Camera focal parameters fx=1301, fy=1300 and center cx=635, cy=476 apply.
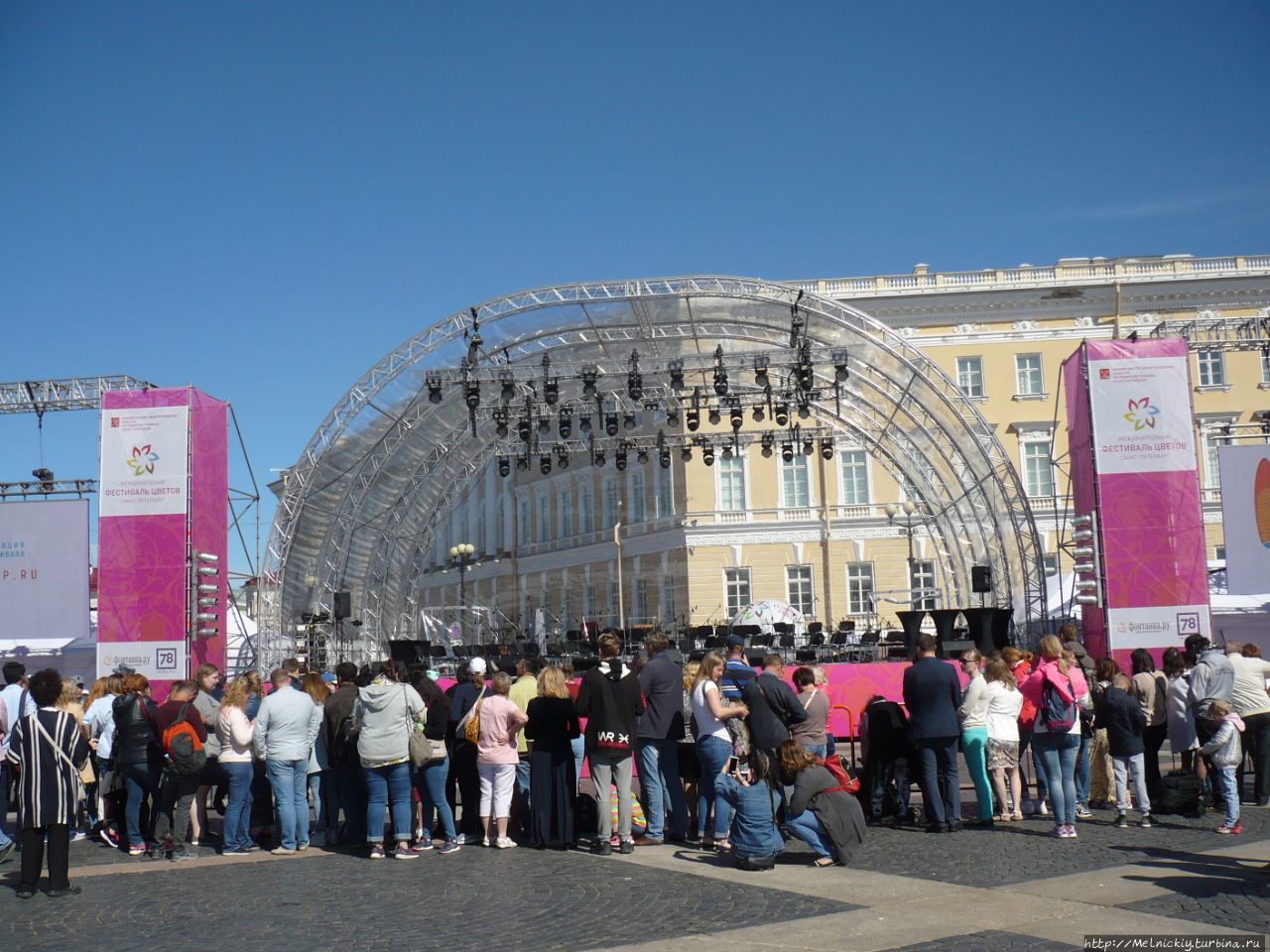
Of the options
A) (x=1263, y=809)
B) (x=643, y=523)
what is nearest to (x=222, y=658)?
(x=1263, y=809)

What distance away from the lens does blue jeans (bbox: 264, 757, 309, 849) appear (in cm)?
1135

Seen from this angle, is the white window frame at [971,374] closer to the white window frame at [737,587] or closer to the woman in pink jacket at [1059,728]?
the white window frame at [737,587]

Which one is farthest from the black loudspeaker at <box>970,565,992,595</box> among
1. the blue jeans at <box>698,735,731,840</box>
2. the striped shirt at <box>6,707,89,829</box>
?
the striped shirt at <box>6,707,89,829</box>

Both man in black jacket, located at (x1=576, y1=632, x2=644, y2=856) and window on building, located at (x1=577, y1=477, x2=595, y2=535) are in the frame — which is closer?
man in black jacket, located at (x1=576, y1=632, x2=644, y2=856)

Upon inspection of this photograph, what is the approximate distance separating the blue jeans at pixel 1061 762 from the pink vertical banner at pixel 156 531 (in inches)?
619

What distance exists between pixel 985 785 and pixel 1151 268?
4069 cm

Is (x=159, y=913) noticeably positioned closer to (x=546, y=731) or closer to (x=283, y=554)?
(x=546, y=731)

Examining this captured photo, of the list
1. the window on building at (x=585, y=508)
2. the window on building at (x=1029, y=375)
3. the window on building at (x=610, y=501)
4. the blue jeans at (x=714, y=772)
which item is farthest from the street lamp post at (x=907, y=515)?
the blue jeans at (x=714, y=772)

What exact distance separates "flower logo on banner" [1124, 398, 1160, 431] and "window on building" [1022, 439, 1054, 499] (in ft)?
81.2

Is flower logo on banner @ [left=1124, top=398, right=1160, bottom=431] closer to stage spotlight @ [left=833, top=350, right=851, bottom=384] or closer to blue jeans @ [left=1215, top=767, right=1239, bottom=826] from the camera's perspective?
stage spotlight @ [left=833, top=350, right=851, bottom=384]

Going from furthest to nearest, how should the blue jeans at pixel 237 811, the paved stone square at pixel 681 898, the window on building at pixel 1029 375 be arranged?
1. the window on building at pixel 1029 375
2. the blue jeans at pixel 237 811
3. the paved stone square at pixel 681 898

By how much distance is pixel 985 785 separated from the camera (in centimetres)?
1191

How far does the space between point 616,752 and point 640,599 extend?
38622 mm

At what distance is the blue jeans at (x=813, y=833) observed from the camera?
33.3ft
